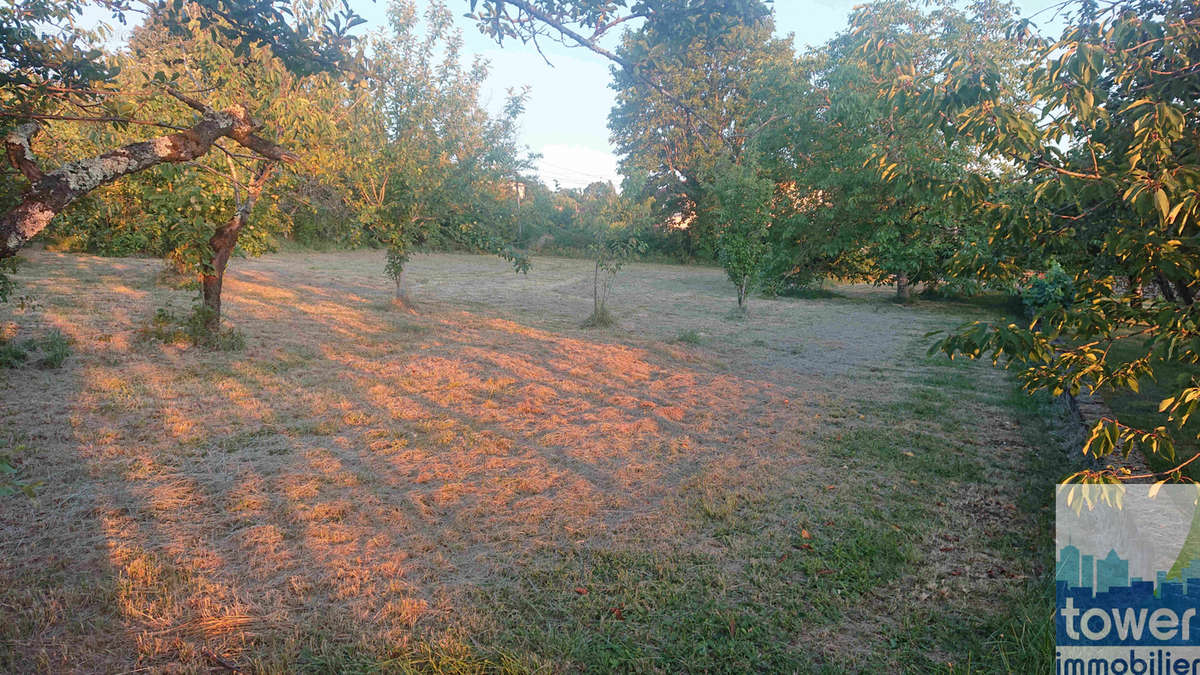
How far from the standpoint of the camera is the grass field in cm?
300

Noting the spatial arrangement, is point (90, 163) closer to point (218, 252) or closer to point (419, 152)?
point (218, 252)

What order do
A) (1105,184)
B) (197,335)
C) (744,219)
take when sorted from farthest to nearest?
(744,219) → (197,335) → (1105,184)

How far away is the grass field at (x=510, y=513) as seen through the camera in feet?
9.86

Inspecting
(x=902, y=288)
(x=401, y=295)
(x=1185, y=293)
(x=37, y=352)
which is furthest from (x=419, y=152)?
(x=902, y=288)

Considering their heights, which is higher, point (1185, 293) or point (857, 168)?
point (857, 168)

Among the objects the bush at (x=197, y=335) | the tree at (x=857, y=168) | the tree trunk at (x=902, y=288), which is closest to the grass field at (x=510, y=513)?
the bush at (x=197, y=335)

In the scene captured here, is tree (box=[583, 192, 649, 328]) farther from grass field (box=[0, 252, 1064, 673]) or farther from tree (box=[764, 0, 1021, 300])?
tree (box=[764, 0, 1021, 300])

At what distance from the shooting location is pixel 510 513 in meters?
4.48

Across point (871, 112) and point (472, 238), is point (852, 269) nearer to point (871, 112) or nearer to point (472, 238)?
point (871, 112)

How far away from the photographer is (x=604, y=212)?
46.2 feet

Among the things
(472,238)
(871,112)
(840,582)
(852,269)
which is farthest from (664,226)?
(840,582)

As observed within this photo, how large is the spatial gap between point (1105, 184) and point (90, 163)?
4.74m

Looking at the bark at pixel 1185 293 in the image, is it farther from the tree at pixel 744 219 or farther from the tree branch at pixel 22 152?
the tree at pixel 744 219

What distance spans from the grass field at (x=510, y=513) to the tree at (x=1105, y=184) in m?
1.34
